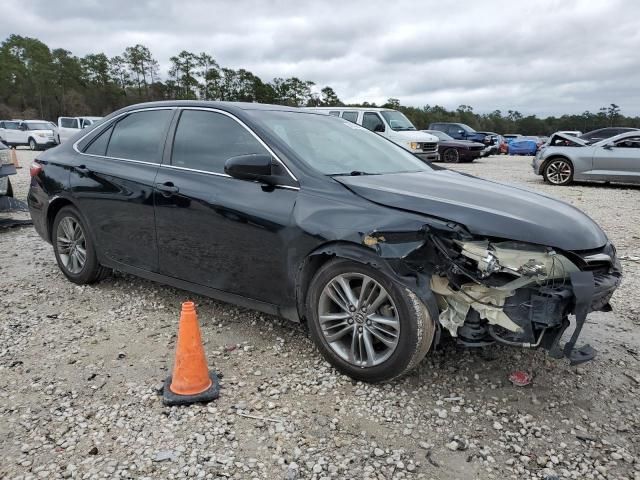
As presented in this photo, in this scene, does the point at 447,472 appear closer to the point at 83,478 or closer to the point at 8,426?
the point at 83,478

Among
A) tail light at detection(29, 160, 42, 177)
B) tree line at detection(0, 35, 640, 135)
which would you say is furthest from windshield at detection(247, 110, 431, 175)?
tree line at detection(0, 35, 640, 135)

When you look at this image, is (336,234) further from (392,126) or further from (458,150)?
(458,150)

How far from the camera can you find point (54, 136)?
27.9 meters

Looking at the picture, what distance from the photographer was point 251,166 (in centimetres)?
325

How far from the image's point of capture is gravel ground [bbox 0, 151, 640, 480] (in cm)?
244

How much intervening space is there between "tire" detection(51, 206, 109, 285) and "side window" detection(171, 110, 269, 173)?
136 cm

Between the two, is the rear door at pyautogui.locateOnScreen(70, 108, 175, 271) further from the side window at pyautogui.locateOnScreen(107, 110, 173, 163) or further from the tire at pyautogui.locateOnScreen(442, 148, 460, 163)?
the tire at pyautogui.locateOnScreen(442, 148, 460, 163)

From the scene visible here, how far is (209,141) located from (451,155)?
20290 mm

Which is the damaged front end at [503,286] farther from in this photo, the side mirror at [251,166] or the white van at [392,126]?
the white van at [392,126]

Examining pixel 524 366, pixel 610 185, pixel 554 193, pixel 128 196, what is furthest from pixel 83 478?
pixel 610 185

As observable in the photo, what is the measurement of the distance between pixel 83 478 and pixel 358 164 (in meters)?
2.55

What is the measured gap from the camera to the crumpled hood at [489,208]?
110 inches

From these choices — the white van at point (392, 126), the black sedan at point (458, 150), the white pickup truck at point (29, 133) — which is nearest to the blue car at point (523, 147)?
the black sedan at point (458, 150)

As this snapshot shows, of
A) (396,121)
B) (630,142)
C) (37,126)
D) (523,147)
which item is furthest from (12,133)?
(523,147)
